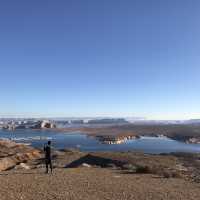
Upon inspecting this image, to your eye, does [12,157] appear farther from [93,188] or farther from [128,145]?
[128,145]

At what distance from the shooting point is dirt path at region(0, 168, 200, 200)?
1753cm

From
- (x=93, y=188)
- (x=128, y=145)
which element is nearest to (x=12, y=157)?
(x=93, y=188)

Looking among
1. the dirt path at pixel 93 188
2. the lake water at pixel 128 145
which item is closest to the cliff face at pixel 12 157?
the dirt path at pixel 93 188

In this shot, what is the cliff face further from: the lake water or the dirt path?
the lake water

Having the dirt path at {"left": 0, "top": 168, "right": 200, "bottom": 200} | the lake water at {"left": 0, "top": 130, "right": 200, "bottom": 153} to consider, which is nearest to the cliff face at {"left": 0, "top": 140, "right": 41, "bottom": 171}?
the dirt path at {"left": 0, "top": 168, "right": 200, "bottom": 200}

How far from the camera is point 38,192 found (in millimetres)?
18062

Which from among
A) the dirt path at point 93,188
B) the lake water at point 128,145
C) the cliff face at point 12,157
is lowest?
the lake water at point 128,145

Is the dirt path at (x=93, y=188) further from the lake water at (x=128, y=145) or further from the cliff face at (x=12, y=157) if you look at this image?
the lake water at (x=128, y=145)

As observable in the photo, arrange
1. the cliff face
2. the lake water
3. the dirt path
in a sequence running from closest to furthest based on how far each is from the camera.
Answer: the dirt path < the cliff face < the lake water

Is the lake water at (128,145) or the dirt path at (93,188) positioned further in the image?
the lake water at (128,145)

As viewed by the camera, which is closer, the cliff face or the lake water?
the cliff face

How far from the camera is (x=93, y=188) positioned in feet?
64.6

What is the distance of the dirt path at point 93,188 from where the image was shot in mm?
17531

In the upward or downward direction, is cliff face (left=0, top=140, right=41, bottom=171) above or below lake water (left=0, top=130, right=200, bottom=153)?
above
